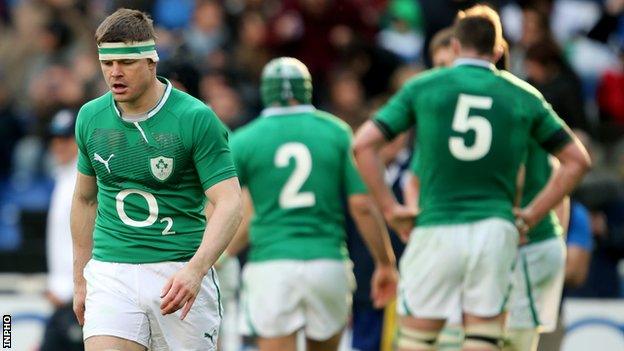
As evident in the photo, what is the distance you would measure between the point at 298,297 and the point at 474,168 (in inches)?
85.7

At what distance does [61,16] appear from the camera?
1931cm

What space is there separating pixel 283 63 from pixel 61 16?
799 cm

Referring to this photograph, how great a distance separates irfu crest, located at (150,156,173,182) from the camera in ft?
26.4

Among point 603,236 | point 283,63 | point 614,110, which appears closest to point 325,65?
point 614,110

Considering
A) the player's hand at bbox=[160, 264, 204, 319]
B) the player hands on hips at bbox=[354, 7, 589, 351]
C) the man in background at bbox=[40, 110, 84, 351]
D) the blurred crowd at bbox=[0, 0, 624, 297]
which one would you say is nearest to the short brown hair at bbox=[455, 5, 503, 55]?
the player hands on hips at bbox=[354, 7, 589, 351]

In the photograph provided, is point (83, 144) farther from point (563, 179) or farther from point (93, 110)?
point (563, 179)

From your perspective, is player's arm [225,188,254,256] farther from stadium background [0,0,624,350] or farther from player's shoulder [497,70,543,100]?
stadium background [0,0,624,350]

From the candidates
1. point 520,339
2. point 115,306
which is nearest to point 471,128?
point 520,339

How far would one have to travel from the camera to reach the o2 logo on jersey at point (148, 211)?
8.14 m

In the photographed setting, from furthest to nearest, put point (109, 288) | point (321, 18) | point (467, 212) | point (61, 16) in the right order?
point (61, 16)
point (321, 18)
point (467, 212)
point (109, 288)

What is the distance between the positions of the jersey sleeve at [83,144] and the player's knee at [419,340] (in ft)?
8.95

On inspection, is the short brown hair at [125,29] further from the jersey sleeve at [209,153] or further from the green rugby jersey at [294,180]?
the green rugby jersey at [294,180]

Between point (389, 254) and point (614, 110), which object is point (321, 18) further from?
point (389, 254)

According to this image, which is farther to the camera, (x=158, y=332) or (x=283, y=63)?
(x=283, y=63)
